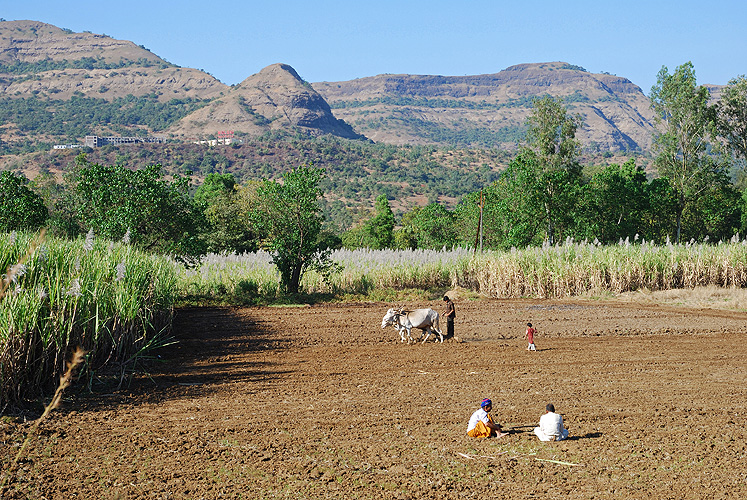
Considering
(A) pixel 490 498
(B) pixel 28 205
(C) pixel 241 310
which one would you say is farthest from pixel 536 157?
(A) pixel 490 498

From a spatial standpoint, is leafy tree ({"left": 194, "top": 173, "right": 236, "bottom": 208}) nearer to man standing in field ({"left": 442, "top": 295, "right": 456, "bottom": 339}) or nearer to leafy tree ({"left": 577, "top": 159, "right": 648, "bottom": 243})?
leafy tree ({"left": 577, "top": 159, "right": 648, "bottom": 243})

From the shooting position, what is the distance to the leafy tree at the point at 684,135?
41.5 metres

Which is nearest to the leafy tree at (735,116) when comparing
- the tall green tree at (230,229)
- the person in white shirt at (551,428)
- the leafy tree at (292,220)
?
the tall green tree at (230,229)

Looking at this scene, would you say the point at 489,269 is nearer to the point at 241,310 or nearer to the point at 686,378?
the point at 241,310

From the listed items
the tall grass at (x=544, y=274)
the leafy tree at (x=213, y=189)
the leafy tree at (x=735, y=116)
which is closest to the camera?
the tall grass at (x=544, y=274)

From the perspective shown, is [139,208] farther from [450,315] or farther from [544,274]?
[544,274]

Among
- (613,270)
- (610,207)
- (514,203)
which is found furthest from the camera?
(610,207)

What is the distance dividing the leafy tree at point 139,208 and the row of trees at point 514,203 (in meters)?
0.04

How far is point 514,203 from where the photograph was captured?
35.3 meters

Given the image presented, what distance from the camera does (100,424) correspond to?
7.85m

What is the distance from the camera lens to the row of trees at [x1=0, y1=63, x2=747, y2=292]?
71.2ft

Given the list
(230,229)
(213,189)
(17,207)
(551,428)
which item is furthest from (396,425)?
(213,189)

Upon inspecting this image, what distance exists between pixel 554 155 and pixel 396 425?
103ft

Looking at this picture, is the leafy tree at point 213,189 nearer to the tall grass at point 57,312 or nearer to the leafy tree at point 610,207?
the leafy tree at point 610,207
